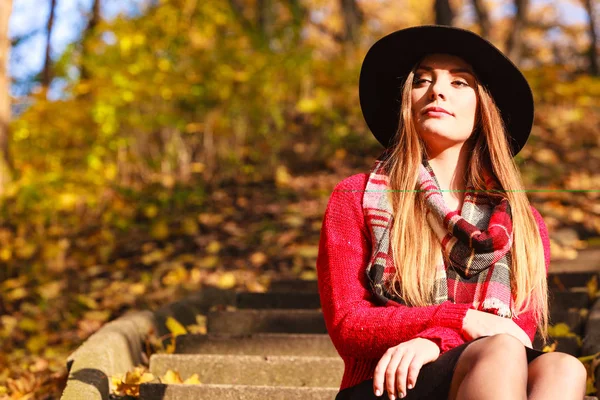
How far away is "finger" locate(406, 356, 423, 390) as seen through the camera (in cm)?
183

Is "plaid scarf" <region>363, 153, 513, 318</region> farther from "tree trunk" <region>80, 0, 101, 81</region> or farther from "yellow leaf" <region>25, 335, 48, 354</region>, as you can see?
"tree trunk" <region>80, 0, 101, 81</region>

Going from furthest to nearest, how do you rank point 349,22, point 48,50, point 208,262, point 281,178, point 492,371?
point 349,22 < point 48,50 < point 281,178 < point 208,262 < point 492,371

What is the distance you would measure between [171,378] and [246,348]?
1.60 feet

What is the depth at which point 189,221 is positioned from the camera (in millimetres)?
7062

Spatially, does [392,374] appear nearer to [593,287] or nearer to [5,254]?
[593,287]

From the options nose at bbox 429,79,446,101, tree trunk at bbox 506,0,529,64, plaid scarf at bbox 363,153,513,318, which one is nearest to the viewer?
plaid scarf at bbox 363,153,513,318

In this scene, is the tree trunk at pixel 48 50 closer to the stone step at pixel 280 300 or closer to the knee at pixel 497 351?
the stone step at pixel 280 300

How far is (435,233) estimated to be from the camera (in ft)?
7.33

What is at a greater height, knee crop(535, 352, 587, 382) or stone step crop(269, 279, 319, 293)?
knee crop(535, 352, 587, 382)

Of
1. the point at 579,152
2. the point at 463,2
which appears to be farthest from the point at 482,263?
the point at 463,2

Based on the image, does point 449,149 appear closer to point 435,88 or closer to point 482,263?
point 435,88

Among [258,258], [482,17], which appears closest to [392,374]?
[258,258]

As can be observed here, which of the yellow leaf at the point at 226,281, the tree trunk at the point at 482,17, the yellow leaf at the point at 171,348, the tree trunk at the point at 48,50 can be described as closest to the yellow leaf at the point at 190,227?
the yellow leaf at the point at 226,281

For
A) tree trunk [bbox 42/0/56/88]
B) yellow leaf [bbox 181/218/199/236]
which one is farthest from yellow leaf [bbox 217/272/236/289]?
tree trunk [bbox 42/0/56/88]
